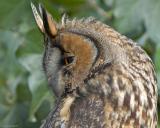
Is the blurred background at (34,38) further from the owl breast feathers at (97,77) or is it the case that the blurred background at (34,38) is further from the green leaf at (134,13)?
the owl breast feathers at (97,77)

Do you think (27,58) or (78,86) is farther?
(27,58)

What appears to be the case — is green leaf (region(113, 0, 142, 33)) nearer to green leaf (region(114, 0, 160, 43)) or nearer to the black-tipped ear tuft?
green leaf (region(114, 0, 160, 43))

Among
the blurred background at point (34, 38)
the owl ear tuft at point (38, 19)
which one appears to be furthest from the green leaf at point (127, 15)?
the owl ear tuft at point (38, 19)

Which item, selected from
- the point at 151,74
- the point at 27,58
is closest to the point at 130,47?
the point at 151,74

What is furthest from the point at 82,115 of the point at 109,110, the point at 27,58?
the point at 27,58

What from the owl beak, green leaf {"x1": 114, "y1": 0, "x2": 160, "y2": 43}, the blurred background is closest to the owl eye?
the owl beak

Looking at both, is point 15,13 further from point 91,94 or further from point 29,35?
point 91,94

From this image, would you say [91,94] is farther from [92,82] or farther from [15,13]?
[15,13]
